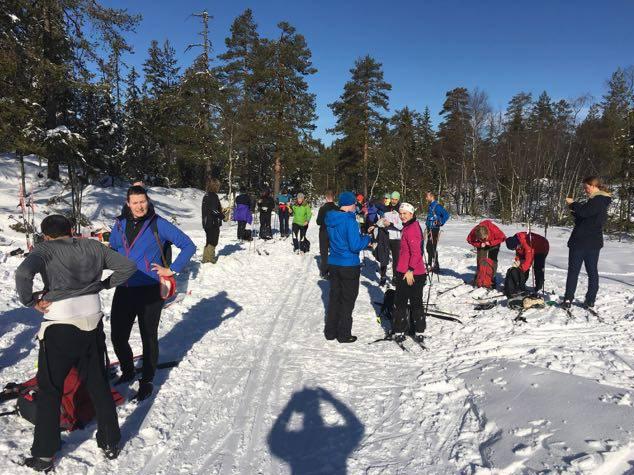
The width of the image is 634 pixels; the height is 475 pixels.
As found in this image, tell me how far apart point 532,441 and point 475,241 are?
210 inches

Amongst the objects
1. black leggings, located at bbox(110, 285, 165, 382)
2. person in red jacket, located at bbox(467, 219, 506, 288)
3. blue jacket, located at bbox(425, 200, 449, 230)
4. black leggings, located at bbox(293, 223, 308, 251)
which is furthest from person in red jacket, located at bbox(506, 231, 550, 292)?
black leggings, located at bbox(293, 223, 308, 251)

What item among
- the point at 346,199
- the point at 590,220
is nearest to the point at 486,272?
the point at 590,220

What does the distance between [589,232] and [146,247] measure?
6.19m

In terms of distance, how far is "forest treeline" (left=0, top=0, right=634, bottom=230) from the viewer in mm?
11008

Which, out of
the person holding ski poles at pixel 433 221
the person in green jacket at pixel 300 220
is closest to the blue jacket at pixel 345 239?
the person holding ski poles at pixel 433 221

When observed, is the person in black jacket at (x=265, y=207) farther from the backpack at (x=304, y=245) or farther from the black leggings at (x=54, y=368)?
the black leggings at (x=54, y=368)

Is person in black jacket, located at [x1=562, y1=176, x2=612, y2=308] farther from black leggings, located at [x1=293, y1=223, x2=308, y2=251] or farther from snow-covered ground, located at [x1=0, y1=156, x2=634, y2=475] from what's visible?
black leggings, located at [x1=293, y1=223, x2=308, y2=251]

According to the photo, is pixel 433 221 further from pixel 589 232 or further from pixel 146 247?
pixel 146 247

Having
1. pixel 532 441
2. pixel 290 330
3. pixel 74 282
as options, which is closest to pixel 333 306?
pixel 290 330

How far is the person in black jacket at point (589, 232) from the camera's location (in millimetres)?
5754

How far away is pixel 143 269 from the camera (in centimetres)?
377

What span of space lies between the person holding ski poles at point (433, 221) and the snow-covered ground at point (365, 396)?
256 centimetres

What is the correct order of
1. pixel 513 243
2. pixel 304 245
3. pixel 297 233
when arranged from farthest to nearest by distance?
pixel 304 245
pixel 297 233
pixel 513 243

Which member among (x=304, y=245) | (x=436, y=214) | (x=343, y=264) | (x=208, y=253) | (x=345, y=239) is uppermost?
(x=436, y=214)
